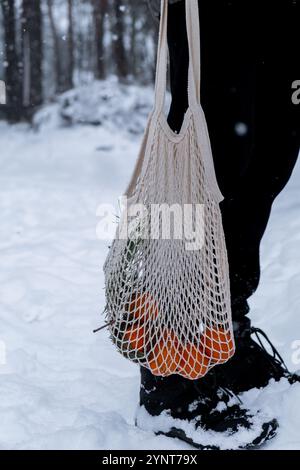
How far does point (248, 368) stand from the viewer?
1.57 metres

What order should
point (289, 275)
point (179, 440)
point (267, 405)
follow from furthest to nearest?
1. point (289, 275)
2. point (267, 405)
3. point (179, 440)

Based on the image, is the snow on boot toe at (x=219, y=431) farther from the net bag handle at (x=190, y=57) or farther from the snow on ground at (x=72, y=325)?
the net bag handle at (x=190, y=57)

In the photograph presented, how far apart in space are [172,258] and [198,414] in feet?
1.40

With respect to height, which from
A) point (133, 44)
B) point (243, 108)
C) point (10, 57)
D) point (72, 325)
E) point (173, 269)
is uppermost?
point (133, 44)

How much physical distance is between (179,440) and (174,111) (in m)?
0.84

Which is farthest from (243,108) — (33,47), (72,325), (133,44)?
(133,44)

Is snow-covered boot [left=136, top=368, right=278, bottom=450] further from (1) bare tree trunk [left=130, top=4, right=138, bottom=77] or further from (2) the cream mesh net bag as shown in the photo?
(1) bare tree trunk [left=130, top=4, right=138, bottom=77]

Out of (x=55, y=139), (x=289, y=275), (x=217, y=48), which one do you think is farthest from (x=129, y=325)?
(x=55, y=139)

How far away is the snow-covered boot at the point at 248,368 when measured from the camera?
151 centimetres

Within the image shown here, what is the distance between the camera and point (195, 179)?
1.25 m

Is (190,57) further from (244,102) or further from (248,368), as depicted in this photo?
(248,368)

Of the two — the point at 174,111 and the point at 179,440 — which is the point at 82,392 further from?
the point at 174,111

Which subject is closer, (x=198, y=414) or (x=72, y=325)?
(x=198, y=414)

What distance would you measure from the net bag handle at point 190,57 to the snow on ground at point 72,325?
2.82 feet
